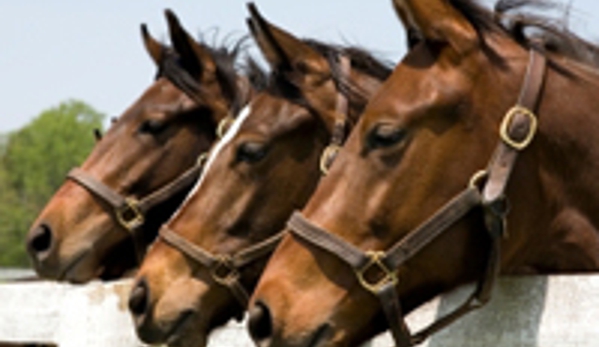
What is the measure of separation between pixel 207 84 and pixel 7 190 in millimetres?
61545

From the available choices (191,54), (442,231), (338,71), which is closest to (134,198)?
(191,54)

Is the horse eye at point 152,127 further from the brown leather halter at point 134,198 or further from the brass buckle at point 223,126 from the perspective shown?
the brass buckle at point 223,126

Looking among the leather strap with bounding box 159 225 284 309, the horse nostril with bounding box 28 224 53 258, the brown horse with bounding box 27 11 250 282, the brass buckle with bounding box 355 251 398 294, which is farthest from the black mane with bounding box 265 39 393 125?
the horse nostril with bounding box 28 224 53 258

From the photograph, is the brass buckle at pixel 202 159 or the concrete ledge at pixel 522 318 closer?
the concrete ledge at pixel 522 318

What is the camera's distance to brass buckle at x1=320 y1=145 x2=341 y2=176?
506 centimetres

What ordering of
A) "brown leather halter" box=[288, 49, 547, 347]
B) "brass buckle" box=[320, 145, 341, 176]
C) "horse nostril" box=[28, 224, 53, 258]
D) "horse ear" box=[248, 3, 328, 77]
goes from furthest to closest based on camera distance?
"horse nostril" box=[28, 224, 53, 258] < "horse ear" box=[248, 3, 328, 77] < "brass buckle" box=[320, 145, 341, 176] < "brown leather halter" box=[288, 49, 547, 347]

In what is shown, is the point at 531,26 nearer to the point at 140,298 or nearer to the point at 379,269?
the point at 379,269

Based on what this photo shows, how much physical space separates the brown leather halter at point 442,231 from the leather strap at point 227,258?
126cm

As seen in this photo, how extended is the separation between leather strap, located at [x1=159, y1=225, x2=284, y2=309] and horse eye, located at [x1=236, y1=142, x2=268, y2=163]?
340 mm

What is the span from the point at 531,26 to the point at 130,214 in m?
2.84

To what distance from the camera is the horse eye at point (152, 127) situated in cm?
660

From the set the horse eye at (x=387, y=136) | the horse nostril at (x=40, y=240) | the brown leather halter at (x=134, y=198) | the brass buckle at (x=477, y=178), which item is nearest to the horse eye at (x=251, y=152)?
the brown leather halter at (x=134, y=198)

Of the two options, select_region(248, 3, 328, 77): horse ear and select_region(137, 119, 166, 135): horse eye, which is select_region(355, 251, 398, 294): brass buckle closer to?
select_region(248, 3, 328, 77): horse ear

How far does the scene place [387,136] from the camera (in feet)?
13.5
